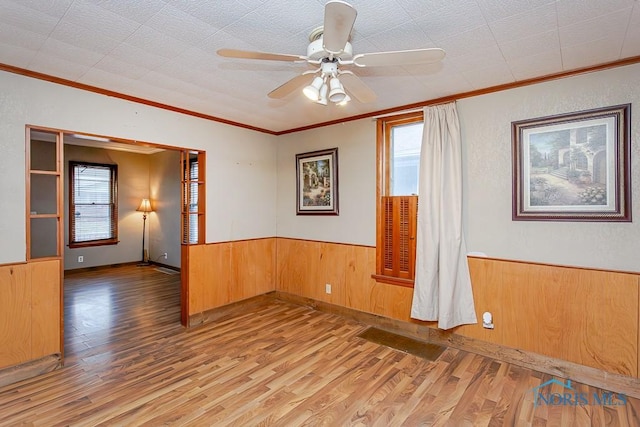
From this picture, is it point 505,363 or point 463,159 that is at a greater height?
point 463,159

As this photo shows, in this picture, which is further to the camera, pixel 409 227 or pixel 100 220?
pixel 100 220

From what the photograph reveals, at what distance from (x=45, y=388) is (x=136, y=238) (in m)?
5.14

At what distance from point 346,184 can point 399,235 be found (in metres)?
0.95

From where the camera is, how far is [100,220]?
6609mm

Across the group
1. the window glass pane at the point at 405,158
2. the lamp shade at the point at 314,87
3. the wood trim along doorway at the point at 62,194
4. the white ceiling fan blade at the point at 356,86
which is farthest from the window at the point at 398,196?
the wood trim along doorway at the point at 62,194

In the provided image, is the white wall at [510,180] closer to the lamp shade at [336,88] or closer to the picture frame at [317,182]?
the picture frame at [317,182]

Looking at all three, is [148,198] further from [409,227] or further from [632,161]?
[632,161]

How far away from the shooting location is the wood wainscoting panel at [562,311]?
95.2 inches

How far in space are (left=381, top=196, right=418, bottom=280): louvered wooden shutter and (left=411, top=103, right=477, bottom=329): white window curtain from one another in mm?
163

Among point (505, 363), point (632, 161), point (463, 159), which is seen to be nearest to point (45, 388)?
point (505, 363)

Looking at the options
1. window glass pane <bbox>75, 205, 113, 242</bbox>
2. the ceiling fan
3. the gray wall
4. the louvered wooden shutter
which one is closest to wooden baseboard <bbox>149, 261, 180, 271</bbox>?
the gray wall

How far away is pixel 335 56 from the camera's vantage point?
187cm

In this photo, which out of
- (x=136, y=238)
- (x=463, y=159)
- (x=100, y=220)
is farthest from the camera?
(x=136, y=238)

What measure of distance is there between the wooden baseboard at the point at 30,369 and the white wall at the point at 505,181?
9.98 feet
